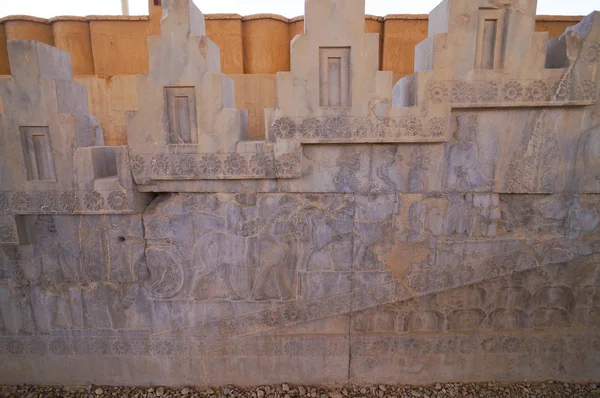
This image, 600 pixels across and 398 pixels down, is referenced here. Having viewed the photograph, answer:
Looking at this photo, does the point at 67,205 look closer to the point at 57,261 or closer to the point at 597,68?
the point at 57,261

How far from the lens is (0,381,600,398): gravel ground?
9.95 feet

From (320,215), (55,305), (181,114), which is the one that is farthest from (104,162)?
(320,215)

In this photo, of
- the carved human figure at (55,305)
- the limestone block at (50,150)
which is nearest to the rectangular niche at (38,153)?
the limestone block at (50,150)

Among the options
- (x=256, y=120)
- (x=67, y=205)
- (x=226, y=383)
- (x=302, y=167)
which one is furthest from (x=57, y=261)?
(x=256, y=120)

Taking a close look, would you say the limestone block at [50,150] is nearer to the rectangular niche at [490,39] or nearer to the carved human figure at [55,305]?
the carved human figure at [55,305]

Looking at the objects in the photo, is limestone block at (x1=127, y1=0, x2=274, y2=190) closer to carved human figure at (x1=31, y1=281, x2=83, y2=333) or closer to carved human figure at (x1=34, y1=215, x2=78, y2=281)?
carved human figure at (x1=34, y1=215, x2=78, y2=281)

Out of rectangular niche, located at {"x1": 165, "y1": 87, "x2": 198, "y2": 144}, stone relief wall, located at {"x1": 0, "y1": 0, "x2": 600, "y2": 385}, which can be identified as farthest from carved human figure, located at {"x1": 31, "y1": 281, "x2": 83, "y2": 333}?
rectangular niche, located at {"x1": 165, "y1": 87, "x2": 198, "y2": 144}

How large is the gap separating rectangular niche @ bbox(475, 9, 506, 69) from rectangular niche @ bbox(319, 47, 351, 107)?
1.12 m

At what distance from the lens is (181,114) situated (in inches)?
105

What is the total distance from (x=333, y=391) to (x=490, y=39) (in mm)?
3624

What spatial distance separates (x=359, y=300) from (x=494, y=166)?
177cm

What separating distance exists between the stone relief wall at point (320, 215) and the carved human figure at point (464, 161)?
0.02 metres

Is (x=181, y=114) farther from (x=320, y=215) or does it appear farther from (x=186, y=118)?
(x=320, y=215)

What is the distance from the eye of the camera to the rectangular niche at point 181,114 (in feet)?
8.59
